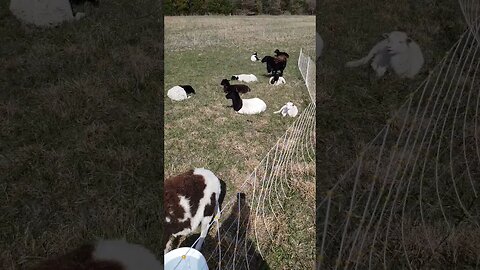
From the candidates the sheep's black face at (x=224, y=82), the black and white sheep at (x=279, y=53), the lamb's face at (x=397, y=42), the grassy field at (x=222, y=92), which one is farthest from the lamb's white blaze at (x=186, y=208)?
the lamb's face at (x=397, y=42)

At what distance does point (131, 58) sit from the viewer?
546cm

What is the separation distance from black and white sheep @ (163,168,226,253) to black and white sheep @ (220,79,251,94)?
182 centimetres

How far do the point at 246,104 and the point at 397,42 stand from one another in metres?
2.84

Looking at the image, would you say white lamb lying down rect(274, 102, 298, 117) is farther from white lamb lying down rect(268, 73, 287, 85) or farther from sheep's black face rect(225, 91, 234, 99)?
sheep's black face rect(225, 91, 234, 99)

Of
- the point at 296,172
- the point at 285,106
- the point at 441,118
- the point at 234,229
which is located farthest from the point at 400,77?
the point at 234,229

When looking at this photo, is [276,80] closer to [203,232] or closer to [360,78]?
[360,78]

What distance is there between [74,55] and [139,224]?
3539mm

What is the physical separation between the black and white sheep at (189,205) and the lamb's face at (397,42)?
3.91 m

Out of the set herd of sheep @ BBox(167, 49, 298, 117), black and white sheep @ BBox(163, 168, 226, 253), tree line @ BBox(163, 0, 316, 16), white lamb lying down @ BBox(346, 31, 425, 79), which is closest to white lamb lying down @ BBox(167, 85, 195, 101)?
herd of sheep @ BBox(167, 49, 298, 117)

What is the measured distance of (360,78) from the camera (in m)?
5.29

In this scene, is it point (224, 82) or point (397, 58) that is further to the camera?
point (397, 58)

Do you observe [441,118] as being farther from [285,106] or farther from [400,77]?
[285,106]

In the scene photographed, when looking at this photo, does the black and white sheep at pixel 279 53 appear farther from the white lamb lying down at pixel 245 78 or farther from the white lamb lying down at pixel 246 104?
the white lamb lying down at pixel 246 104

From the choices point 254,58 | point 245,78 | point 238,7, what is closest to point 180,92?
point 245,78
